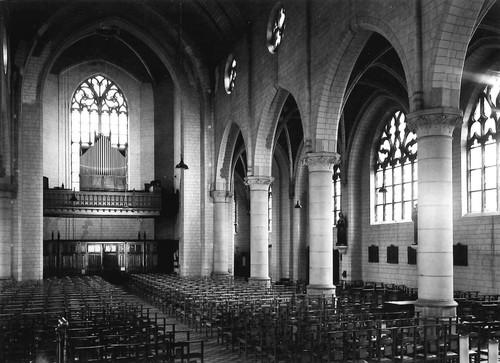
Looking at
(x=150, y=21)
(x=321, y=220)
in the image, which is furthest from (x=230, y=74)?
(x=321, y=220)

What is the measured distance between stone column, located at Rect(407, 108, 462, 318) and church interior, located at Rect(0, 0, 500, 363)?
5 cm

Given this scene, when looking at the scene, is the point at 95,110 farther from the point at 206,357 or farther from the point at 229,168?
the point at 206,357

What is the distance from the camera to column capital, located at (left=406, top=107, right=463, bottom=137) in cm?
1341

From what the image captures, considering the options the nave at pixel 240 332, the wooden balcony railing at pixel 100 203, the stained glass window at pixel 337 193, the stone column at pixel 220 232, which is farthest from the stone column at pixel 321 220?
the wooden balcony railing at pixel 100 203

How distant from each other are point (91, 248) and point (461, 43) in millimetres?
28505

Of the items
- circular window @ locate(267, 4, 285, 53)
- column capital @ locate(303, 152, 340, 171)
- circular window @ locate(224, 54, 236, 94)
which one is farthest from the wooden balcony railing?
column capital @ locate(303, 152, 340, 171)

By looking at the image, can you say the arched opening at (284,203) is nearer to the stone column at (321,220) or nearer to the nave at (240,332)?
the stone column at (321,220)

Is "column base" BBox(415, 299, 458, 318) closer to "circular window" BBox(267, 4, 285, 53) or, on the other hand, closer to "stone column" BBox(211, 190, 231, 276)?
"circular window" BBox(267, 4, 285, 53)

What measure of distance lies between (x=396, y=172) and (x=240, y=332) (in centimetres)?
1747

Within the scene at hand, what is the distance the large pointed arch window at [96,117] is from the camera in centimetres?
4000

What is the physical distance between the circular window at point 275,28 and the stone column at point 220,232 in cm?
1054

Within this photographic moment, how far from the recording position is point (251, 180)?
27.2 m

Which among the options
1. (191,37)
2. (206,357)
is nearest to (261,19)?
(191,37)

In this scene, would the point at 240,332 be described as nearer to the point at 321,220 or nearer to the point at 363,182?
the point at 321,220
